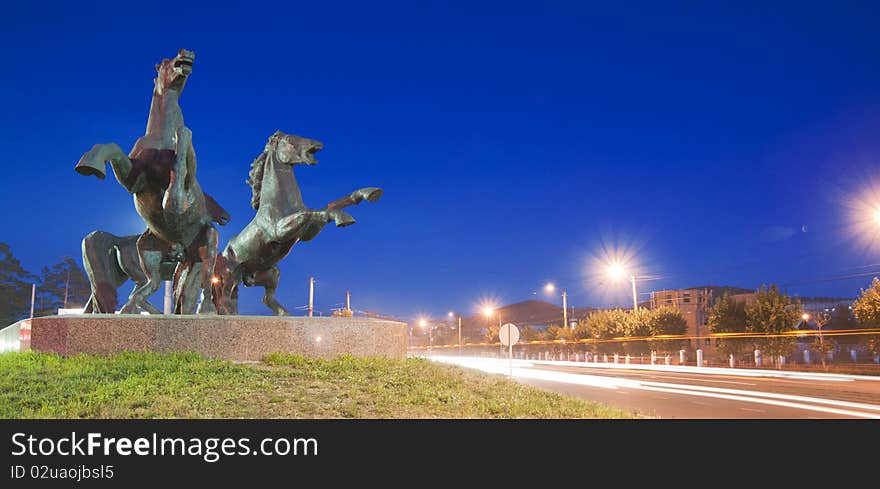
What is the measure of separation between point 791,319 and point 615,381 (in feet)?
59.5

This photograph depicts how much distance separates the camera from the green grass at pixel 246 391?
6777 millimetres

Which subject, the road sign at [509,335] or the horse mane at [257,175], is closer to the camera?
the horse mane at [257,175]

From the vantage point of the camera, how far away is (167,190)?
10117 mm

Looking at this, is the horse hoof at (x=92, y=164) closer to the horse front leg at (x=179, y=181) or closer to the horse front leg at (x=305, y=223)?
the horse front leg at (x=179, y=181)

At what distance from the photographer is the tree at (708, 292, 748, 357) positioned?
3772 cm

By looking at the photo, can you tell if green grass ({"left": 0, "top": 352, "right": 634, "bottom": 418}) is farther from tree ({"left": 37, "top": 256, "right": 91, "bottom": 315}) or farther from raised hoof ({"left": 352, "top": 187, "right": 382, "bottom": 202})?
tree ({"left": 37, "top": 256, "right": 91, "bottom": 315})

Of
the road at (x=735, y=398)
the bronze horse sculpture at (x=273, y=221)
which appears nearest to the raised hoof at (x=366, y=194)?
the bronze horse sculpture at (x=273, y=221)

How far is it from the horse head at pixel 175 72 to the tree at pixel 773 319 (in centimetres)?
3505

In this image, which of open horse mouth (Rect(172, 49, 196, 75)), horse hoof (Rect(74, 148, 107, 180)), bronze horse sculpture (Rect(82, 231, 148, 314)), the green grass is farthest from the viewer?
bronze horse sculpture (Rect(82, 231, 148, 314))

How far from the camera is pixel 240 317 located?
9969 millimetres

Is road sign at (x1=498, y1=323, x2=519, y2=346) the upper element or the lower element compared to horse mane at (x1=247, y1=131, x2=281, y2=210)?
lower

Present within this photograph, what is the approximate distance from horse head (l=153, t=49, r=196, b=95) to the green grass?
15.2 ft

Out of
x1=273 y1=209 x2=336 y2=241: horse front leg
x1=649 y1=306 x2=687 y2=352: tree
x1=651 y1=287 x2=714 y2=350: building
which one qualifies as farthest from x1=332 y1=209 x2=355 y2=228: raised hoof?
x1=651 y1=287 x2=714 y2=350: building

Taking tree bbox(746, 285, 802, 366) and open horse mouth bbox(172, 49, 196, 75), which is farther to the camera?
tree bbox(746, 285, 802, 366)
